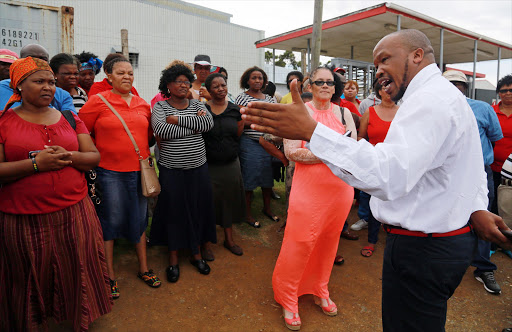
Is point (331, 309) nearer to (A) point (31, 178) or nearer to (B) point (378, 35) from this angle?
(A) point (31, 178)

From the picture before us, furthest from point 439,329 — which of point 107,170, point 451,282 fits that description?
point 107,170

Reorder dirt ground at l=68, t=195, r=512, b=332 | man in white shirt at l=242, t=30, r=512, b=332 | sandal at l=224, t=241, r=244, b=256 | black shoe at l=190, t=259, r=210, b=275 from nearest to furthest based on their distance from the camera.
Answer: man in white shirt at l=242, t=30, r=512, b=332 < dirt ground at l=68, t=195, r=512, b=332 < black shoe at l=190, t=259, r=210, b=275 < sandal at l=224, t=241, r=244, b=256

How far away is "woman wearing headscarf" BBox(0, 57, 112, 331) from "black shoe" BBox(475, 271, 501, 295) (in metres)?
3.76

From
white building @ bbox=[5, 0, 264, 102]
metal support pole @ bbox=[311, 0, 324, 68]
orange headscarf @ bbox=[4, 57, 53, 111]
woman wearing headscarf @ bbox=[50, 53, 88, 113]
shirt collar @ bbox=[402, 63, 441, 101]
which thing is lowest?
shirt collar @ bbox=[402, 63, 441, 101]

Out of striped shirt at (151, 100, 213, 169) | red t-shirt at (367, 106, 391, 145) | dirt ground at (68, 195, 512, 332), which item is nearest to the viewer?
dirt ground at (68, 195, 512, 332)

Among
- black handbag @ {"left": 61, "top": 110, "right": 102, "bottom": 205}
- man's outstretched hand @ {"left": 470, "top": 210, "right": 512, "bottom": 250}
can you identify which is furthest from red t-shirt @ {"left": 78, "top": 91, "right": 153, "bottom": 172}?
man's outstretched hand @ {"left": 470, "top": 210, "right": 512, "bottom": 250}

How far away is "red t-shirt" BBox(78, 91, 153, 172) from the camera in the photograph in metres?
2.99

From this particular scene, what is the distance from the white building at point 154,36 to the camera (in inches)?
551

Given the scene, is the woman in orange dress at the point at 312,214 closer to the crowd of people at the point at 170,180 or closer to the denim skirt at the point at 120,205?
the crowd of people at the point at 170,180

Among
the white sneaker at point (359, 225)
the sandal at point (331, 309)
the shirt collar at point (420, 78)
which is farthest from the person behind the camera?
the white sneaker at point (359, 225)

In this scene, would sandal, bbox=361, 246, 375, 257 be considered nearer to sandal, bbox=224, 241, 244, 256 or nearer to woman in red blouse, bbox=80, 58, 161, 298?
sandal, bbox=224, 241, 244, 256

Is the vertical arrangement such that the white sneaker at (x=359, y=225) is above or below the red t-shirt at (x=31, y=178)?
below

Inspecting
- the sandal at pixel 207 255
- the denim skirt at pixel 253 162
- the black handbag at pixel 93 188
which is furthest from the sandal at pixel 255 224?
the black handbag at pixel 93 188

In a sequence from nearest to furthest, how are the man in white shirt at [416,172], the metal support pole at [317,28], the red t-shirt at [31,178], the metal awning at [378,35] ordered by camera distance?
1. the man in white shirt at [416,172]
2. the red t-shirt at [31,178]
3. the metal support pole at [317,28]
4. the metal awning at [378,35]
